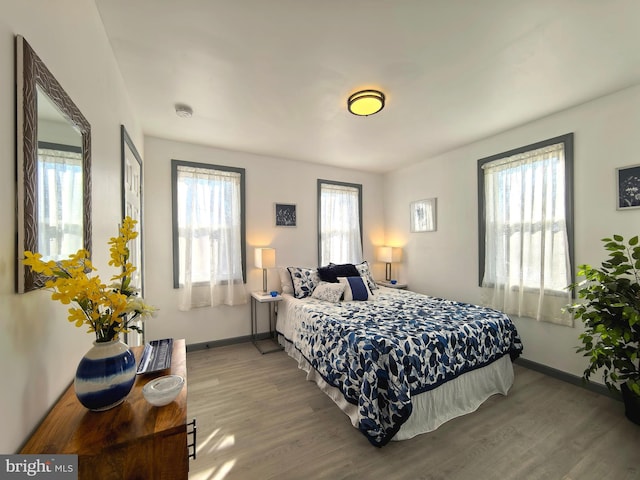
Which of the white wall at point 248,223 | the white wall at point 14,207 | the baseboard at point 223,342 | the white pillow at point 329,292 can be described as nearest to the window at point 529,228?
the white pillow at point 329,292

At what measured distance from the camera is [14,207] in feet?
2.43

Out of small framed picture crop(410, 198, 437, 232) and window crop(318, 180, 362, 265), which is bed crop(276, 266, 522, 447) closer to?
small framed picture crop(410, 198, 437, 232)

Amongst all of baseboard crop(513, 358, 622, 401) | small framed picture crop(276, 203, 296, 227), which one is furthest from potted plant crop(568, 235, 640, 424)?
small framed picture crop(276, 203, 296, 227)

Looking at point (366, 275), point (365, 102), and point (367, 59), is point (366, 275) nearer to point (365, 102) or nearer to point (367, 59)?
point (365, 102)

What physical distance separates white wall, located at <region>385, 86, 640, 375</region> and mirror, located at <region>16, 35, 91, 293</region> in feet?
12.4

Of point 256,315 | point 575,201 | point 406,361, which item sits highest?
point 575,201

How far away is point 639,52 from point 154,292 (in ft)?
16.0

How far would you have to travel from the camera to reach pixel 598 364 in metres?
2.02

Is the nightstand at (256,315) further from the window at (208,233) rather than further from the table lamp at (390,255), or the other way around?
the table lamp at (390,255)

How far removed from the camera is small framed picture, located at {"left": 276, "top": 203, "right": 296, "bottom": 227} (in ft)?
13.0

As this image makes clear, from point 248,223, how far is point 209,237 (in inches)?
21.8

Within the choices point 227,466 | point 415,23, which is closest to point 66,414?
point 227,466

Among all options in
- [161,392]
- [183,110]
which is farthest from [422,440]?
[183,110]

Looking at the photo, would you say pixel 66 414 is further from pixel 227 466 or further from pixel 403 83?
pixel 403 83
